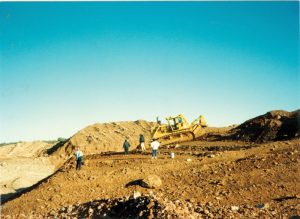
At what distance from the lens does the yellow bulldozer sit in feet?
102

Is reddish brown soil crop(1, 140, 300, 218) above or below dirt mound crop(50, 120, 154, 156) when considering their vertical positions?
below

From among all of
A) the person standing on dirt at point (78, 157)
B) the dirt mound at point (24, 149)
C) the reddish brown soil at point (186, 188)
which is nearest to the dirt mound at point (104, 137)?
the dirt mound at point (24, 149)

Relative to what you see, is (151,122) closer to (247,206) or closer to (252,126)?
(252,126)

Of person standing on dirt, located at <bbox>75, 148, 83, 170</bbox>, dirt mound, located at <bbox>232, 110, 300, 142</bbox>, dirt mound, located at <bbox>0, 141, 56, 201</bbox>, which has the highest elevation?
dirt mound, located at <bbox>232, 110, 300, 142</bbox>

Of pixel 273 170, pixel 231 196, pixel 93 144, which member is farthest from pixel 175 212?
pixel 93 144

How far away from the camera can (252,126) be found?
30641 mm

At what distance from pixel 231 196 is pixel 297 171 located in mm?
3909

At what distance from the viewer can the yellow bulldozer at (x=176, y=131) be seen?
31.2 meters

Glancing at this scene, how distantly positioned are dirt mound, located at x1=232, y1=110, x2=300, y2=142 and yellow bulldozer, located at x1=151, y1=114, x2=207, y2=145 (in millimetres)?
3607

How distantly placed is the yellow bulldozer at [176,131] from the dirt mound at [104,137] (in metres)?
12.3

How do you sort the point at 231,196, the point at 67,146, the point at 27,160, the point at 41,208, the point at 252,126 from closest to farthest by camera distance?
the point at 231,196
the point at 41,208
the point at 252,126
the point at 27,160
the point at 67,146

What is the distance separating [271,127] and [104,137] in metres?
24.1

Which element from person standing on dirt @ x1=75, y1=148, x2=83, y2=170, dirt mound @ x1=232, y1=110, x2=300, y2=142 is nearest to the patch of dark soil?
person standing on dirt @ x1=75, y1=148, x2=83, y2=170

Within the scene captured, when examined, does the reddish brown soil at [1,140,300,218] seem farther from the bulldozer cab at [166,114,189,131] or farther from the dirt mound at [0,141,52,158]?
the dirt mound at [0,141,52,158]
